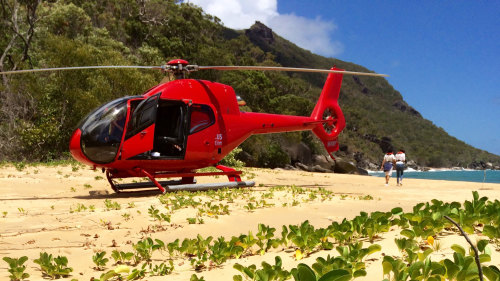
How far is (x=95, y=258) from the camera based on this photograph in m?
3.20

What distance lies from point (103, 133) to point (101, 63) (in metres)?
17.0

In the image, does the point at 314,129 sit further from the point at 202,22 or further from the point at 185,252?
the point at 202,22

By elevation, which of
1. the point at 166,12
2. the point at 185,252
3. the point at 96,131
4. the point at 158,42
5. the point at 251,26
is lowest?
the point at 185,252

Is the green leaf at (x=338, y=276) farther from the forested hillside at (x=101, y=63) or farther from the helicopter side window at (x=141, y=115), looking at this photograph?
the forested hillside at (x=101, y=63)

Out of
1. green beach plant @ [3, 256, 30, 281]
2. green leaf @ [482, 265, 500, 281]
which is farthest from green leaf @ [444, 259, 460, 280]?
green beach plant @ [3, 256, 30, 281]

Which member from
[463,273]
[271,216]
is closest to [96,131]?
[271,216]

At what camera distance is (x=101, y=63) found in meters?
23.0

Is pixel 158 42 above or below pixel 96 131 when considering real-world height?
above

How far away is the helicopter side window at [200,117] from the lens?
9.17 metres

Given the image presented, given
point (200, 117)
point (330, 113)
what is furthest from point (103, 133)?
point (330, 113)

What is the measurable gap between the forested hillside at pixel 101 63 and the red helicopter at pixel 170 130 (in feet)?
42.6

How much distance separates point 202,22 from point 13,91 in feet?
103

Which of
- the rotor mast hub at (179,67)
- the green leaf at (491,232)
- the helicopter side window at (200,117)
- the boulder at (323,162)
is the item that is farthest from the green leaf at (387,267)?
the boulder at (323,162)

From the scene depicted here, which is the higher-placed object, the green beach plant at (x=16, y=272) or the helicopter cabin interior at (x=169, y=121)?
the helicopter cabin interior at (x=169, y=121)
